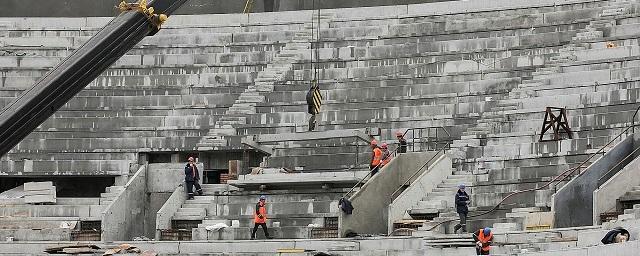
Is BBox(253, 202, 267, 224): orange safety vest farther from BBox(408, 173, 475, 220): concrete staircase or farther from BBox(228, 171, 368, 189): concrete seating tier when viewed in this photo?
BBox(408, 173, 475, 220): concrete staircase

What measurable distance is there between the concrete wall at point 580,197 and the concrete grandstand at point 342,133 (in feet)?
0.13

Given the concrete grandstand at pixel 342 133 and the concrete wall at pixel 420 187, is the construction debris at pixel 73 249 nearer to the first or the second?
the concrete grandstand at pixel 342 133

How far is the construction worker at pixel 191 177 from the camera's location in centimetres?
4281

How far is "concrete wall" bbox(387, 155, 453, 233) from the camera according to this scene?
39125 millimetres

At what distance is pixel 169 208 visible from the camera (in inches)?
1668

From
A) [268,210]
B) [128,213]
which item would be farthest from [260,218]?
[128,213]

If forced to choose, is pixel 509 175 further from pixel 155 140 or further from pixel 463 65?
pixel 155 140

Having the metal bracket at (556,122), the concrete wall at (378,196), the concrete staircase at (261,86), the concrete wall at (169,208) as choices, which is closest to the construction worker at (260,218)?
the concrete wall at (378,196)

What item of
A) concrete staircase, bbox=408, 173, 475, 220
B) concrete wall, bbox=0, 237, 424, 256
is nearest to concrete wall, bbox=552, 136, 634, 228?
concrete wall, bbox=0, 237, 424, 256

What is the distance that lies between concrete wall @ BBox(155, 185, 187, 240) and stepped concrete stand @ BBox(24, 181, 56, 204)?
2905mm

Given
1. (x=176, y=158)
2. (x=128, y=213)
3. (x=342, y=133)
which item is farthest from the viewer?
(x=176, y=158)

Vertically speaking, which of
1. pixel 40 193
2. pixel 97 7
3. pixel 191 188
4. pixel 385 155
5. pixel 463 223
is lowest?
pixel 463 223

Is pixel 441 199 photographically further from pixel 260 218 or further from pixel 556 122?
pixel 260 218

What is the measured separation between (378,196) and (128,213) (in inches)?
270
